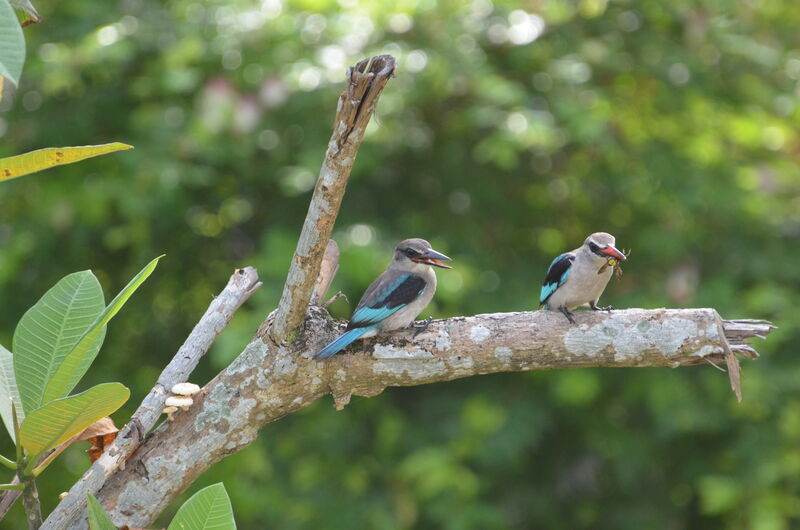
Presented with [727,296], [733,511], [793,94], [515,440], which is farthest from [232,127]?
[733,511]

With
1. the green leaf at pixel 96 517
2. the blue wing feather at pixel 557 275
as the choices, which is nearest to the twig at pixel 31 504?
the green leaf at pixel 96 517

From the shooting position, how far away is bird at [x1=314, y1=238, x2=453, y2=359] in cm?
295

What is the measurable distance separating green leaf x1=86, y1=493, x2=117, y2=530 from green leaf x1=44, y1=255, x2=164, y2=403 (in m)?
0.31

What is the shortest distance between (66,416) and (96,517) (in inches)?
9.7

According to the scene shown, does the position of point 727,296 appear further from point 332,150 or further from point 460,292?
point 332,150

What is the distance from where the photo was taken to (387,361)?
2.81m

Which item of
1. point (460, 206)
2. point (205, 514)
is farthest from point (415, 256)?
point (460, 206)

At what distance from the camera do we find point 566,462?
707cm

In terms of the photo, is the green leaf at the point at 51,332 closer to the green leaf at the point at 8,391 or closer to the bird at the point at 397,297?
the green leaf at the point at 8,391

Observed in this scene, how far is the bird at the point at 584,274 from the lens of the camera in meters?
3.56

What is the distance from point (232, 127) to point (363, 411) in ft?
6.90

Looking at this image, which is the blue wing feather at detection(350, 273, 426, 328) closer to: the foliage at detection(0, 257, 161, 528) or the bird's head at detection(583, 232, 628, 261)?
the bird's head at detection(583, 232, 628, 261)

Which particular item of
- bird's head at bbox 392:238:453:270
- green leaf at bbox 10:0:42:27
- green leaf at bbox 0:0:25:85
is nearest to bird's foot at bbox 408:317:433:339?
bird's head at bbox 392:238:453:270

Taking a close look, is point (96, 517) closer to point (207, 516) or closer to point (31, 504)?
point (207, 516)
